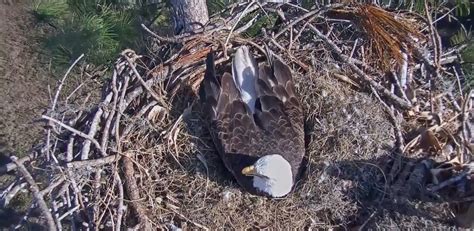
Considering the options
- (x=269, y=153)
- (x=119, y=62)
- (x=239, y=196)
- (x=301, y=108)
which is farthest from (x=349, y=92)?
(x=119, y=62)

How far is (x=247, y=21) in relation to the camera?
3.37 m

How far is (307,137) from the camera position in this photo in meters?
3.19

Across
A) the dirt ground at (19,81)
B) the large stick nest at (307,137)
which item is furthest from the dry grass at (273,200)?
the dirt ground at (19,81)

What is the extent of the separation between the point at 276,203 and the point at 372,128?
453 mm

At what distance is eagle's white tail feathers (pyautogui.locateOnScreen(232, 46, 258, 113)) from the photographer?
315 cm

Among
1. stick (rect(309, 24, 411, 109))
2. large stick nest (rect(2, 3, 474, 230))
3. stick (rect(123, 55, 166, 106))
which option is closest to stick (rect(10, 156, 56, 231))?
large stick nest (rect(2, 3, 474, 230))

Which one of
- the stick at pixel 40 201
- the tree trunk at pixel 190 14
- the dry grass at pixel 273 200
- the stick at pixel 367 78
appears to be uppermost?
the tree trunk at pixel 190 14

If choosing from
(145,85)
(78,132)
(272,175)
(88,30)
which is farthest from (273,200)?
(88,30)

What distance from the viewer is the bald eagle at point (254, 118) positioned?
2.98 m

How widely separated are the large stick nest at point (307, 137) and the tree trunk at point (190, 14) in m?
0.09

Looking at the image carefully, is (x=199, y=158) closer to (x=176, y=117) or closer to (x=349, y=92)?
(x=176, y=117)

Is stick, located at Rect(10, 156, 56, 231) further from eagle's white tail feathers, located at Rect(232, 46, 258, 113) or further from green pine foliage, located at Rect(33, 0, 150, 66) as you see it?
green pine foliage, located at Rect(33, 0, 150, 66)

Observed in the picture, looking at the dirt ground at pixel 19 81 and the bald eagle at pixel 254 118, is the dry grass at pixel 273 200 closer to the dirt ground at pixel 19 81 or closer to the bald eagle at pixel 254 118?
the bald eagle at pixel 254 118

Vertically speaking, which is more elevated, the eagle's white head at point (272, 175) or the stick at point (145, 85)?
the stick at point (145, 85)
